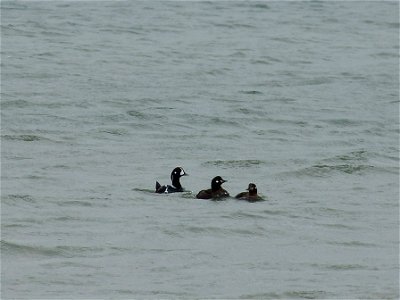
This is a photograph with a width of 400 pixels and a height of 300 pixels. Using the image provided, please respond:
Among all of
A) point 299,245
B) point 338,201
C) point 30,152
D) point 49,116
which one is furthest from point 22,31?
point 299,245

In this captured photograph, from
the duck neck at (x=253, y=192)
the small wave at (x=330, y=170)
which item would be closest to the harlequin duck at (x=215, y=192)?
the duck neck at (x=253, y=192)

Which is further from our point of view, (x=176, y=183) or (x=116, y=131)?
(x=116, y=131)

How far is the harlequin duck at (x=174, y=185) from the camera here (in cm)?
1772

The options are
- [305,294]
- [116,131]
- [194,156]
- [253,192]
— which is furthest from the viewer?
[116,131]

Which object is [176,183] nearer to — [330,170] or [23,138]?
[330,170]

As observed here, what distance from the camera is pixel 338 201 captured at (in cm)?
1777

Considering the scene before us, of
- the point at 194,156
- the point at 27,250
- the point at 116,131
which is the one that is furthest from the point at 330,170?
the point at 27,250

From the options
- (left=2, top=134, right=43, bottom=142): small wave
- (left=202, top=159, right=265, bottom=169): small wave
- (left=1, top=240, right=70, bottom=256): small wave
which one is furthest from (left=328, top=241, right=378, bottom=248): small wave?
(left=2, top=134, right=43, bottom=142): small wave

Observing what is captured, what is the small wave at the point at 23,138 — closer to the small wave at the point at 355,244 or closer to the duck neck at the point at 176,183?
the duck neck at the point at 176,183

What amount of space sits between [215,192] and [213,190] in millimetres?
72

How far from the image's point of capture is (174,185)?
1797 cm

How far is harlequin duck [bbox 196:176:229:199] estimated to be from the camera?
17.3 metres

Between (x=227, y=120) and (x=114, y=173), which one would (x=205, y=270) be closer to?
(x=114, y=173)

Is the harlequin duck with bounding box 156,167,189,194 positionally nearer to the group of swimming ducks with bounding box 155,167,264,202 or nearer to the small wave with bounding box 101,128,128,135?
the group of swimming ducks with bounding box 155,167,264,202
